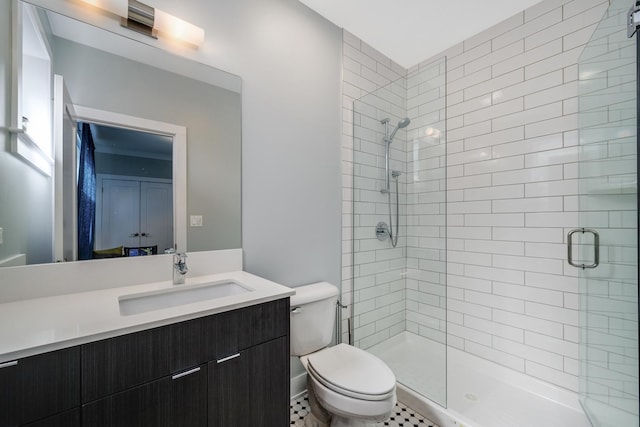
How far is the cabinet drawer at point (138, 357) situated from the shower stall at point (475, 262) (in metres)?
1.47

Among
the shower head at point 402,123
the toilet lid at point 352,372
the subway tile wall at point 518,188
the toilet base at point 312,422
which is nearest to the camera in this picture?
the toilet lid at point 352,372

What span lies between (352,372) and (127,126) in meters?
1.65

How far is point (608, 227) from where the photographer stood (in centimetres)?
151

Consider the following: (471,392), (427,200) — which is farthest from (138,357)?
(471,392)

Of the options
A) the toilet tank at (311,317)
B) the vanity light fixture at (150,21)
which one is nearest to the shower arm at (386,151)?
the toilet tank at (311,317)

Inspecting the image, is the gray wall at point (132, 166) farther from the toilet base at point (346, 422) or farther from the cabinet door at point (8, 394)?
the toilet base at point (346, 422)

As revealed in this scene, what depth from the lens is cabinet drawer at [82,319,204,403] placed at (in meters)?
0.78

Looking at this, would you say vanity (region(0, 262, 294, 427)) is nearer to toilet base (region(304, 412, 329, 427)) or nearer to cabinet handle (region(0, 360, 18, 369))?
cabinet handle (region(0, 360, 18, 369))

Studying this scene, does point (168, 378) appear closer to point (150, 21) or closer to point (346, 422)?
point (346, 422)

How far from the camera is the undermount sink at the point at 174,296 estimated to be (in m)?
1.16

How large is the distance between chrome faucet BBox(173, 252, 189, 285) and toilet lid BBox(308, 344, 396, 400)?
827 mm

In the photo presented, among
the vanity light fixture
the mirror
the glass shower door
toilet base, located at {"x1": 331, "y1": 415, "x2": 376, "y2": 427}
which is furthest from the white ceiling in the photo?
toilet base, located at {"x1": 331, "y1": 415, "x2": 376, "y2": 427}

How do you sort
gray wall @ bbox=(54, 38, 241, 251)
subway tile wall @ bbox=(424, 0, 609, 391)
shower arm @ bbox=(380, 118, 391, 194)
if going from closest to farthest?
gray wall @ bbox=(54, 38, 241, 251) < subway tile wall @ bbox=(424, 0, 609, 391) < shower arm @ bbox=(380, 118, 391, 194)

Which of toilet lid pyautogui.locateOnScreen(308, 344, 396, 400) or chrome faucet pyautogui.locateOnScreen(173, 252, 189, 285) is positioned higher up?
chrome faucet pyautogui.locateOnScreen(173, 252, 189, 285)
